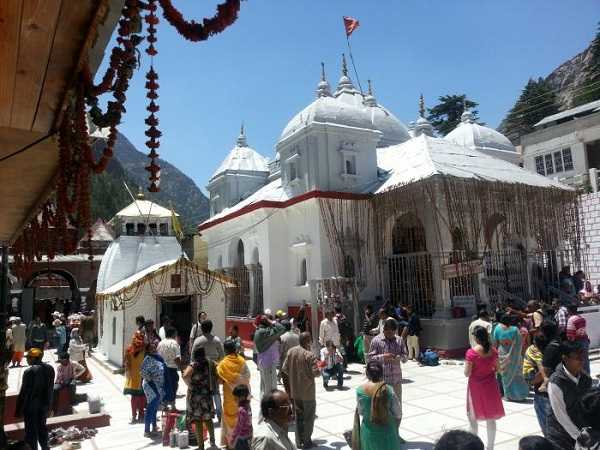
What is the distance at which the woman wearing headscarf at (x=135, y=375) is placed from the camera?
831 cm

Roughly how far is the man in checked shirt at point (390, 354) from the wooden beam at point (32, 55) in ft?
17.0

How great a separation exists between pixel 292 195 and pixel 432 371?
9.38 meters

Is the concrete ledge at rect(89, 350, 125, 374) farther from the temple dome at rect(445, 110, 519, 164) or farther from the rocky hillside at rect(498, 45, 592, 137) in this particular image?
the rocky hillside at rect(498, 45, 592, 137)

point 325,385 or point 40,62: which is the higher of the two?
point 40,62

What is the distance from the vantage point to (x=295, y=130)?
18922 mm

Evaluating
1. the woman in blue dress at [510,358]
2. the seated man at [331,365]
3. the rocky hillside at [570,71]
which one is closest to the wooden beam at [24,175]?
the seated man at [331,365]

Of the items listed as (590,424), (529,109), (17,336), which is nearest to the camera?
(590,424)

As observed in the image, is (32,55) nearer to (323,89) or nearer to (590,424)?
(590,424)

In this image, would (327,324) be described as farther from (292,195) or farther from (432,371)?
(292,195)

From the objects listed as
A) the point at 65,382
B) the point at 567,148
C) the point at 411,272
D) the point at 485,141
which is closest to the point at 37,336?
the point at 65,382

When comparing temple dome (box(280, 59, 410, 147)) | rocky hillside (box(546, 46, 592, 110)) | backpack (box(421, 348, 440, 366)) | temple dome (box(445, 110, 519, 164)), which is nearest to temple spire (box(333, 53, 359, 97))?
temple dome (box(280, 59, 410, 147))

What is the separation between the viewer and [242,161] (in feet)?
90.0

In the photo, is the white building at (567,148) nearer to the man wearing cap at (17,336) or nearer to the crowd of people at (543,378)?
the crowd of people at (543,378)

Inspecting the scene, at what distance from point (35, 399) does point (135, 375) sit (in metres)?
2.14
